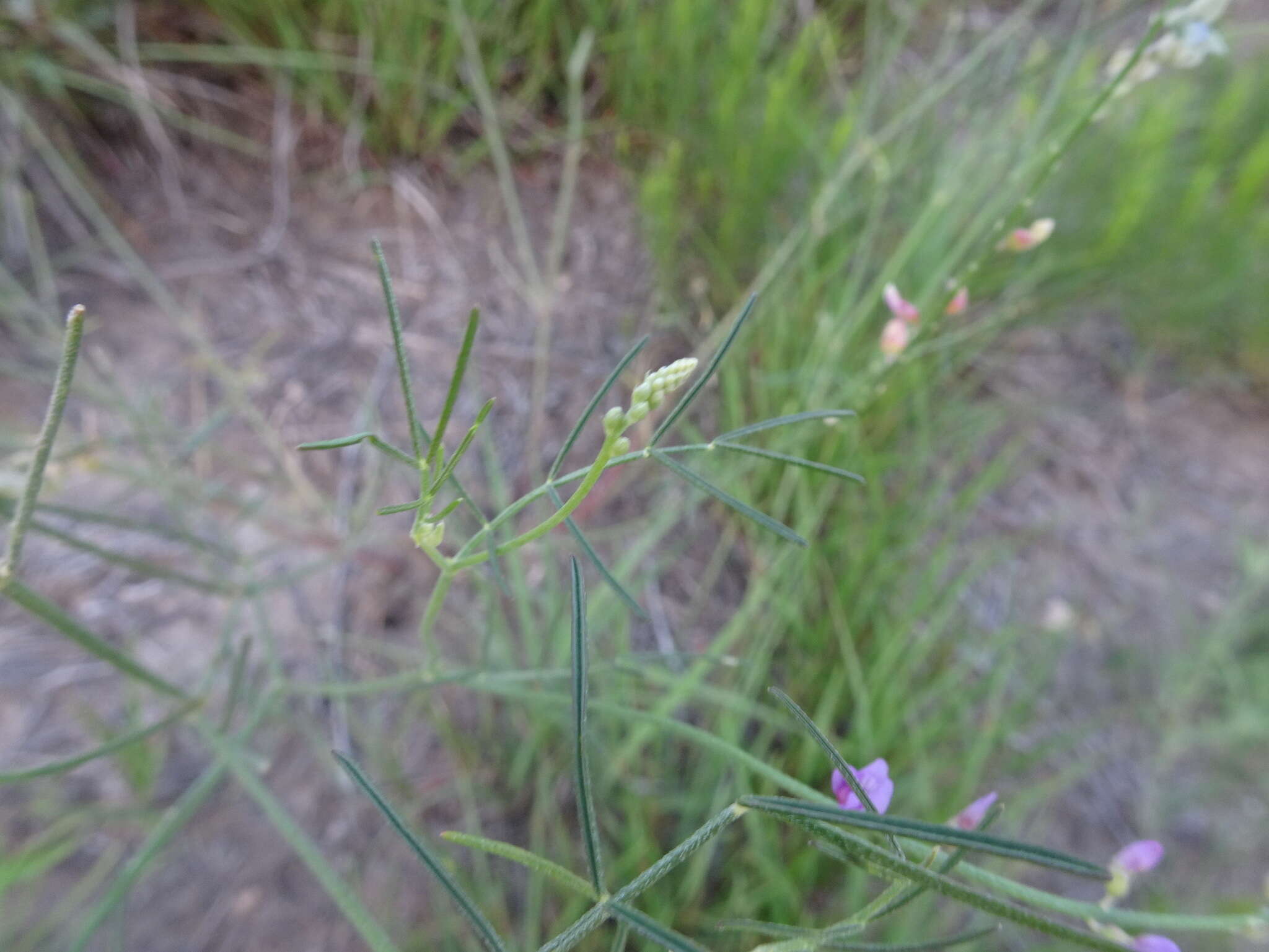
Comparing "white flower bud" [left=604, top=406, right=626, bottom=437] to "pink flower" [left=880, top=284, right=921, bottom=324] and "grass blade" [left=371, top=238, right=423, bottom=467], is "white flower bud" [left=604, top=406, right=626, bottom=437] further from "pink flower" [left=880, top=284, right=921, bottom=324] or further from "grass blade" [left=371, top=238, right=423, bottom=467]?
"pink flower" [left=880, top=284, right=921, bottom=324]

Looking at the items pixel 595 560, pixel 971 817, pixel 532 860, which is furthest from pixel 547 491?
pixel 971 817

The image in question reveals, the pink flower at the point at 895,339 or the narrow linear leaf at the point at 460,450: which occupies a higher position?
the pink flower at the point at 895,339

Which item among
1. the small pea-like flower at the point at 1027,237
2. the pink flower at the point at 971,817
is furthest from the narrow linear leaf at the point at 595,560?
the small pea-like flower at the point at 1027,237

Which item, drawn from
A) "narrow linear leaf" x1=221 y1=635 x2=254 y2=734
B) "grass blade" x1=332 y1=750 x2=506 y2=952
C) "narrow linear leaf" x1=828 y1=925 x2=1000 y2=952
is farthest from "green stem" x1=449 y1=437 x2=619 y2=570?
"narrow linear leaf" x1=221 y1=635 x2=254 y2=734

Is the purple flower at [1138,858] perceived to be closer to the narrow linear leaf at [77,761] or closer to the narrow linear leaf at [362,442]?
the narrow linear leaf at [362,442]

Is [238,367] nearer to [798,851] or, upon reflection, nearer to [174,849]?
[174,849]

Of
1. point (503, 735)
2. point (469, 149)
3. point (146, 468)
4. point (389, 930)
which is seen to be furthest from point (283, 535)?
point (469, 149)

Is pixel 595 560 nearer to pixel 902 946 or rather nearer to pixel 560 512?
pixel 560 512
